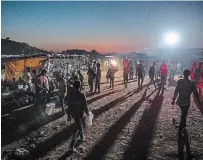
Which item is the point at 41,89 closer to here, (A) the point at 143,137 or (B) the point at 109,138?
(B) the point at 109,138

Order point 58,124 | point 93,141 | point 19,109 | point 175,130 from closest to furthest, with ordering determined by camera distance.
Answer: point 93,141 < point 175,130 < point 58,124 < point 19,109

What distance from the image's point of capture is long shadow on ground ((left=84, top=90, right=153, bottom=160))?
19.4ft

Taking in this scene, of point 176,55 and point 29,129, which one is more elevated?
point 176,55

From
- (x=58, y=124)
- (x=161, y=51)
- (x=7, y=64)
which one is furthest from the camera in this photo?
(x=161, y=51)

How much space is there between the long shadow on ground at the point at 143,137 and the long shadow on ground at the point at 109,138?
1.65 ft

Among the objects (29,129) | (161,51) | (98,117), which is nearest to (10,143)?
(29,129)

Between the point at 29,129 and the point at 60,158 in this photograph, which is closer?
the point at 60,158

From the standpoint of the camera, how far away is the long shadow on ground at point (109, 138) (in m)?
5.91

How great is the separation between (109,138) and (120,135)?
38cm

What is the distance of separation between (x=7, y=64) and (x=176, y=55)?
88.0 ft

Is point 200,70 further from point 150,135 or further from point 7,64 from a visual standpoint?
point 7,64

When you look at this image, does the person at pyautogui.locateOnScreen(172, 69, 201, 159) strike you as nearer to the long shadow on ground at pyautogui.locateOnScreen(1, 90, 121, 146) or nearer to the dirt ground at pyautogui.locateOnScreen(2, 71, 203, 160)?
the dirt ground at pyautogui.locateOnScreen(2, 71, 203, 160)

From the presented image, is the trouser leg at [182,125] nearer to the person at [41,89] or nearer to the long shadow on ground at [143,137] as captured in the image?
the long shadow on ground at [143,137]

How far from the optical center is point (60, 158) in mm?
5746
